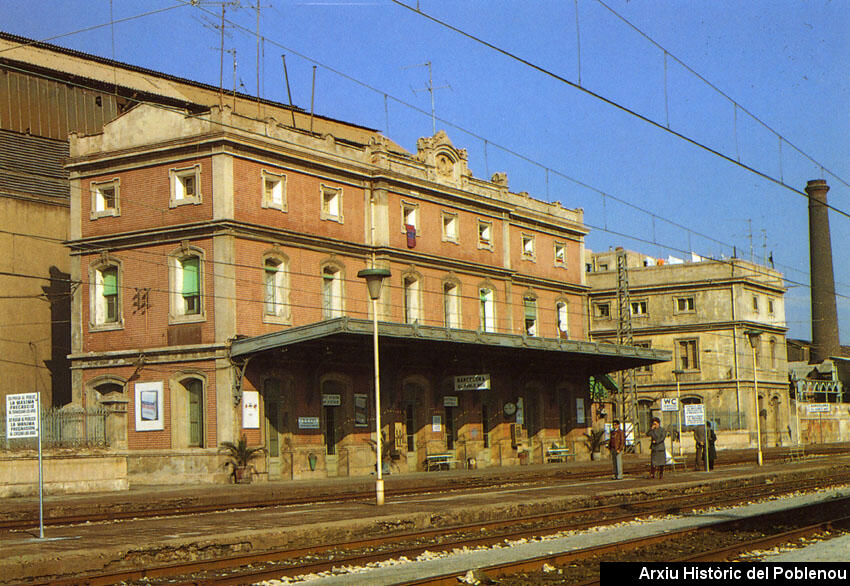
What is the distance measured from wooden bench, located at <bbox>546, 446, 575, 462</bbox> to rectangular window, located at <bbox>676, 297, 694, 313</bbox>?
25977mm

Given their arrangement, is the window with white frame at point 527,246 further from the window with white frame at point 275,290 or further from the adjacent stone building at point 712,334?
the adjacent stone building at point 712,334

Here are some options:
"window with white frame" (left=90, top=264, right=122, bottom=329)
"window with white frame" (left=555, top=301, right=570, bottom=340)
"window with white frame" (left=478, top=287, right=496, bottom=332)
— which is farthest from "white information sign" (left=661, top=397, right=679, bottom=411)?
"window with white frame" (left=90, top=264, right=122, bottom=329)

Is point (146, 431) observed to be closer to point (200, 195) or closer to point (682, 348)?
point (200, 195)

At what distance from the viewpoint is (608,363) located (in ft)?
172

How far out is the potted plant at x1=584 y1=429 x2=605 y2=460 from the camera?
53.2 m

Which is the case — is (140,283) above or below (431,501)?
above

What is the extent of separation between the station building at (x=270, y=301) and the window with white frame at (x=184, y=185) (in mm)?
48

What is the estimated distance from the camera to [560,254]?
5550 cm

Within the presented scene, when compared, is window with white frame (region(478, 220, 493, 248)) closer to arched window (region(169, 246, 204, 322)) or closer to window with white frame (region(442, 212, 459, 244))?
window with white frame (region(442, 212, 459, 244))


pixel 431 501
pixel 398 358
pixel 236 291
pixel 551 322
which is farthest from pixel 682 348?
pixel 431 501

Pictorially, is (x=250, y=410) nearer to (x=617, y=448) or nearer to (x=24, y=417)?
(x=617, y=448)

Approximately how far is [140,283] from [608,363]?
23010 millimetres

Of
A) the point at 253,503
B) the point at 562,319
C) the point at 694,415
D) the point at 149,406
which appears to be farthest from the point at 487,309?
the point at 253,503

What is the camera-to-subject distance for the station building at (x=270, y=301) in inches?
1462
